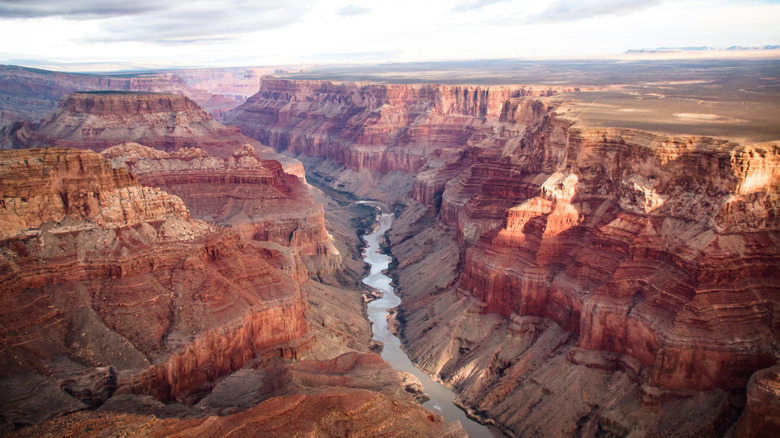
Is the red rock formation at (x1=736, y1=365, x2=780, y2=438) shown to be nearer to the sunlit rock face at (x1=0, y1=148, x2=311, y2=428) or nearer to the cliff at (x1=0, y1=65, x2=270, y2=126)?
the sunlit rock face at (x1=0, y1=148, x2=311, y2=428)

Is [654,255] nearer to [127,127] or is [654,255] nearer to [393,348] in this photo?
[393,348]

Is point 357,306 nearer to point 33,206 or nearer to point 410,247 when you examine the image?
point 410,247

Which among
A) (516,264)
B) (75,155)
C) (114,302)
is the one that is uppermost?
(75,155)

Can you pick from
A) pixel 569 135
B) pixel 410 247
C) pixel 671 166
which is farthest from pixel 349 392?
pixel 410 247

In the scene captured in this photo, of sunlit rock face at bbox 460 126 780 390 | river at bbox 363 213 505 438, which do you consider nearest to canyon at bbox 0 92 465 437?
river at bbox 363 213 505 438

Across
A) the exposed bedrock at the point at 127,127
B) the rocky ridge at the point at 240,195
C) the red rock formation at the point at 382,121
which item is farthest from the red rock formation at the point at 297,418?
the exposed bedrock at the point at 127,127

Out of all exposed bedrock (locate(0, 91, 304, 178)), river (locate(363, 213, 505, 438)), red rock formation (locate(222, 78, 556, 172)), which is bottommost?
river (locate(363, 213, 505, 438))

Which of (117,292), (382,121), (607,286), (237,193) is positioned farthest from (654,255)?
(382,121)
